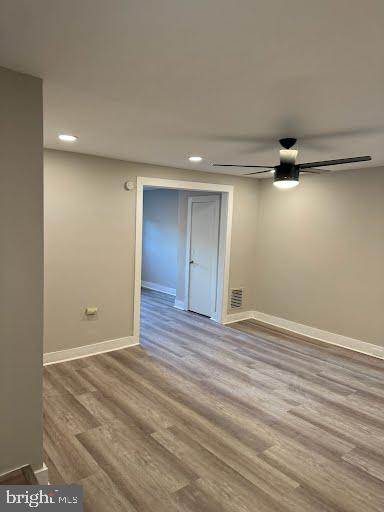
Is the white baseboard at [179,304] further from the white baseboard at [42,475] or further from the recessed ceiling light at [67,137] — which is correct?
the white baseboard at [42,475]

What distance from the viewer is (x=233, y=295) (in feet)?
19.4

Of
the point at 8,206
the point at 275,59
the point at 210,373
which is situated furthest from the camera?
the point at 210,373

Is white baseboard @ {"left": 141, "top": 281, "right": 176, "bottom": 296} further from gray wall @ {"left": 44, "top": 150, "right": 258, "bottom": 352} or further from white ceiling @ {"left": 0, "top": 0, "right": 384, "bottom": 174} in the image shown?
white ceiling @ {"left": 0, "top": 0, "right": 384, "bottom": 174}

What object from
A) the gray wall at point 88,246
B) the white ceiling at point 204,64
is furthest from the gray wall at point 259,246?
the white ceiling at point 204,64

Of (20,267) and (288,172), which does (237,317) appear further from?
(20,267)

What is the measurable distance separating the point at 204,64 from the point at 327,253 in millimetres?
3894

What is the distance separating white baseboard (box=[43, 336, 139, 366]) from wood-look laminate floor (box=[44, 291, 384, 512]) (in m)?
0.11

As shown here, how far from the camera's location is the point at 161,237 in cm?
816

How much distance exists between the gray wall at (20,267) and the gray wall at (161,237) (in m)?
5.66

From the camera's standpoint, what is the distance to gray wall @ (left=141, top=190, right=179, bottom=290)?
7.79 meters

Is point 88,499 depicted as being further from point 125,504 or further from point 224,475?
point 224,475

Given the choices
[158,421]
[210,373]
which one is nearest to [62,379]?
[158,421]

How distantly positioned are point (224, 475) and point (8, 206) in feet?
7.08

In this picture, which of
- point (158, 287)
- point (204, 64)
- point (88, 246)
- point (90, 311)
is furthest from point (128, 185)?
point (158, 287)
